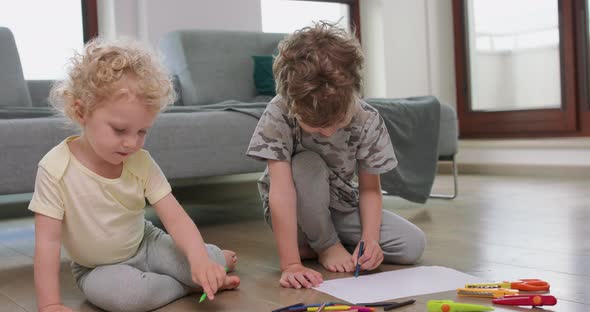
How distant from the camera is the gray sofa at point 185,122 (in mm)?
1871

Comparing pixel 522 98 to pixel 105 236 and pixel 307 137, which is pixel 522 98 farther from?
pixel 105 236

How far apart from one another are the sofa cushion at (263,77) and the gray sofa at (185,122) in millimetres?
49

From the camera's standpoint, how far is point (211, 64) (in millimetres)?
3500

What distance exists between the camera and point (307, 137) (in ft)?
5.16

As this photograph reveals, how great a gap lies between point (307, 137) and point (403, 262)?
35 cm

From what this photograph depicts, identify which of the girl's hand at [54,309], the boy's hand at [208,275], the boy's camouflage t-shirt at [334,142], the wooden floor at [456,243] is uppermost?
the boy's camouflage t-shirt at [334,142]

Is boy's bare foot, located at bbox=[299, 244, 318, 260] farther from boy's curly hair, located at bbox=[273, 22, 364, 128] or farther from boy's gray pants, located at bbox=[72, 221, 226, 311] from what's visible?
boy's curly hair, located at bbox=[273, 22, 364, 128]

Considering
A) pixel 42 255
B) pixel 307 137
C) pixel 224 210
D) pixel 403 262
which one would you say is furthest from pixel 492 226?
pixel 42 255

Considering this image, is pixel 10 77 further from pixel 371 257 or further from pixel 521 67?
pixel 521 67

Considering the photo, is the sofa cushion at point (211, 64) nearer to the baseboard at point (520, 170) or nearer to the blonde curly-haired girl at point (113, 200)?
the baseboard at point (520, 170)

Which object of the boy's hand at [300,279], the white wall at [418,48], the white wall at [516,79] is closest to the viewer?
the boy's hand at [300,279]

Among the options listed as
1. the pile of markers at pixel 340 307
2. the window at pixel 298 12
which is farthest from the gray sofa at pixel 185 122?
the window at pixel 298 12

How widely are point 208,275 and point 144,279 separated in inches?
6.0

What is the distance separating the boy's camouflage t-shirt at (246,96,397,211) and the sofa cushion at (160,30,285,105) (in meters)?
1.90
